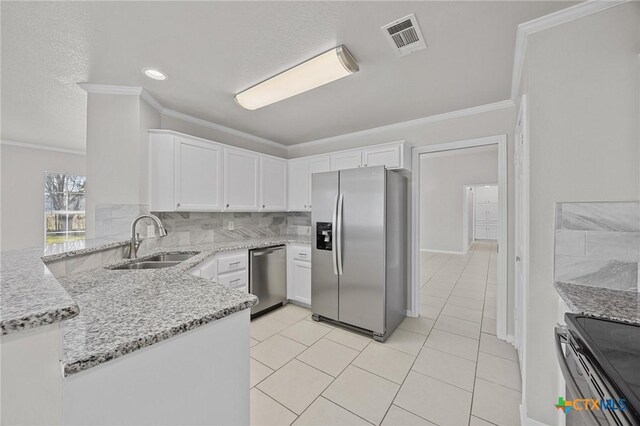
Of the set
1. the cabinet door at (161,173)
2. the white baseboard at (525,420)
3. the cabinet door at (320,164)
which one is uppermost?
the cabinet door at (320,164)

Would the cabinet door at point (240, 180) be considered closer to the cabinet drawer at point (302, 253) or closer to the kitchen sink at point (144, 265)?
the cabinet drawer at point (302, 253)

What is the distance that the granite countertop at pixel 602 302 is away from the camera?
1.02 m

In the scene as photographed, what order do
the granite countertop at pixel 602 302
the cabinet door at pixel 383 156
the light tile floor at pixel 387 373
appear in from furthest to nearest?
1. the cabinet door at pixel 383 156
2. the light tile floor at pixel 387 373
3. the granite countertop at pixel 602 302

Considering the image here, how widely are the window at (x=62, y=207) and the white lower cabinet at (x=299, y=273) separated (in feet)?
13.7

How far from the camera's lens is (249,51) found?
1.80 metres

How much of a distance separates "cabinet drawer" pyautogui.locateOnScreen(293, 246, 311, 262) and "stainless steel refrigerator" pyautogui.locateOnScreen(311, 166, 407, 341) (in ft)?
0.89

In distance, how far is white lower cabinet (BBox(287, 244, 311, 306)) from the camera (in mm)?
3342

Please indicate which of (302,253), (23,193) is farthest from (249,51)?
(23,193)

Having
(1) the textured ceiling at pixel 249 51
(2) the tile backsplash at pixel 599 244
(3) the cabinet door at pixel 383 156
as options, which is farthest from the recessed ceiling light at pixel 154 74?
(2) the tile backsplash at pixel 599 244

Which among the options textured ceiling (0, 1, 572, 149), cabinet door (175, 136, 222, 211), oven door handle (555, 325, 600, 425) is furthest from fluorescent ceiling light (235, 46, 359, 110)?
oven door handle (555, 325, 600, 425)

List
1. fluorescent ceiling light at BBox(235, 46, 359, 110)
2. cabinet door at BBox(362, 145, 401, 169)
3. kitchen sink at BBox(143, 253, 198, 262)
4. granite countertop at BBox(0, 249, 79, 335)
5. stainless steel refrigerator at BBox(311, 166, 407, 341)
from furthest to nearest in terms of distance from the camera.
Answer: cabinet door at BBox(362, 145, 401, 169)
stainless steel refrigerator at BBox(311, 166, 407, 341)
kitchen sink at BBox(143, 253, 198, 262)
fluorescent ceiling light at BBox(235, 46, 359, 110)
granite countertop at BBox(0, 249, 79, 335)

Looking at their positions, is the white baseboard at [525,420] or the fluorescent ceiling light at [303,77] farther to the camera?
the fluorescent ceiling light at [303,77]

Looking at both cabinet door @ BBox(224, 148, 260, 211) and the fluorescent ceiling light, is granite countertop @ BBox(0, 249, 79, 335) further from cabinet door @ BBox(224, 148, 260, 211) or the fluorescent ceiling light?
cabinet door @ BBox(224, 148, 260, 211)

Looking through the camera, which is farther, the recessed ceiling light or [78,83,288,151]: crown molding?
[78,83,288,151]: crown molding
